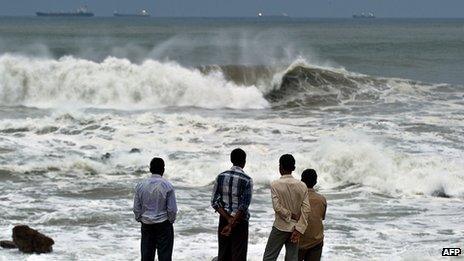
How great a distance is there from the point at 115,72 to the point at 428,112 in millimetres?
12410

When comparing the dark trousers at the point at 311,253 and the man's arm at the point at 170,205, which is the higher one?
the man's arm at the point at 170,205

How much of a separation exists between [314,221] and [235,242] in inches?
29.5

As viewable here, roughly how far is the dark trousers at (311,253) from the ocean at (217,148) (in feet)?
8.98

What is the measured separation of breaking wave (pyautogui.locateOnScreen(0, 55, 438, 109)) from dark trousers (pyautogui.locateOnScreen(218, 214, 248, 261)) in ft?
71.4

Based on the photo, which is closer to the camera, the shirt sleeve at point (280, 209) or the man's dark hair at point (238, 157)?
the shirt sleeve at point (280, 209)

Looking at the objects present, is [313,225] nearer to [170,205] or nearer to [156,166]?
[170,205]

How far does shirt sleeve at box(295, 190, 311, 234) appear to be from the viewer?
720cm

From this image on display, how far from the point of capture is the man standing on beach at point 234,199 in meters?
7.34

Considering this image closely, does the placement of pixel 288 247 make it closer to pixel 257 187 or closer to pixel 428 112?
pixel 257 187

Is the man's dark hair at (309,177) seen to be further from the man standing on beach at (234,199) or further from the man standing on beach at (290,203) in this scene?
the man standing on beach at (234,199)

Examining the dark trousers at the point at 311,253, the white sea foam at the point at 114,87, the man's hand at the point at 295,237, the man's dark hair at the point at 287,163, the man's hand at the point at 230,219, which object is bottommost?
the dark trousers at the point at 311,253

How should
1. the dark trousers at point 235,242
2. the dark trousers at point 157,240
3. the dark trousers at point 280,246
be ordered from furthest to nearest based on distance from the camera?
the dark trousers at point 157,240 → the dark trousers at point 235,242 → the dark trousers at point 280,246

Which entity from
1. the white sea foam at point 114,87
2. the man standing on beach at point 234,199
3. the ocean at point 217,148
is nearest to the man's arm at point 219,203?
the man standing on beach at point 234,199
